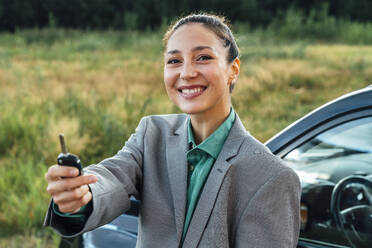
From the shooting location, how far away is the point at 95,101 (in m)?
6.62

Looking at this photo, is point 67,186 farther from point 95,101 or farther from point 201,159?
point 95,101

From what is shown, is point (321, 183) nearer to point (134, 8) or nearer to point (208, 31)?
point (208, 31)

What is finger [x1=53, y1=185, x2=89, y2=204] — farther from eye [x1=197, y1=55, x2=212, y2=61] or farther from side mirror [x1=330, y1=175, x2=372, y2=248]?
side mirror [x1=330, y1=175, x2=372, y2=248]

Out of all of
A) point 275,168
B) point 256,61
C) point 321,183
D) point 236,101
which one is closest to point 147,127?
point 275,168

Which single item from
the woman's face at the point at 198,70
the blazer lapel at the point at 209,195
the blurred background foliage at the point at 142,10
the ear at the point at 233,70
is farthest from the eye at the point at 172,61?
the blurred background foliage at the point at 142,10

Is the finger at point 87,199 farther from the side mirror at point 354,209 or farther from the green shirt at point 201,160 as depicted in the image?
the side mirror at point 354,209

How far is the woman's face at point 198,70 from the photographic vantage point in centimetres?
141

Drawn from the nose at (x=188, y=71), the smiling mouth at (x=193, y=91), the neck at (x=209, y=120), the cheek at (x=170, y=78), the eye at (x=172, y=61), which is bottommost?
the neck at (x=209, y=120)

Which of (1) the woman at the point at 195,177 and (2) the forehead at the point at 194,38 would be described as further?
(2) the forehead at the point at 194,38

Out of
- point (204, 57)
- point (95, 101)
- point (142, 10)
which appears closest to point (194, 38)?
point (204, 57)

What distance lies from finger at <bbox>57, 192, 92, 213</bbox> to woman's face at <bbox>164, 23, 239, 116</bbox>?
0.41 m

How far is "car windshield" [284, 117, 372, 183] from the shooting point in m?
1.53

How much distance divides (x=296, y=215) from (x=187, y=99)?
0.45m

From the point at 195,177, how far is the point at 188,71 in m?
0.31
